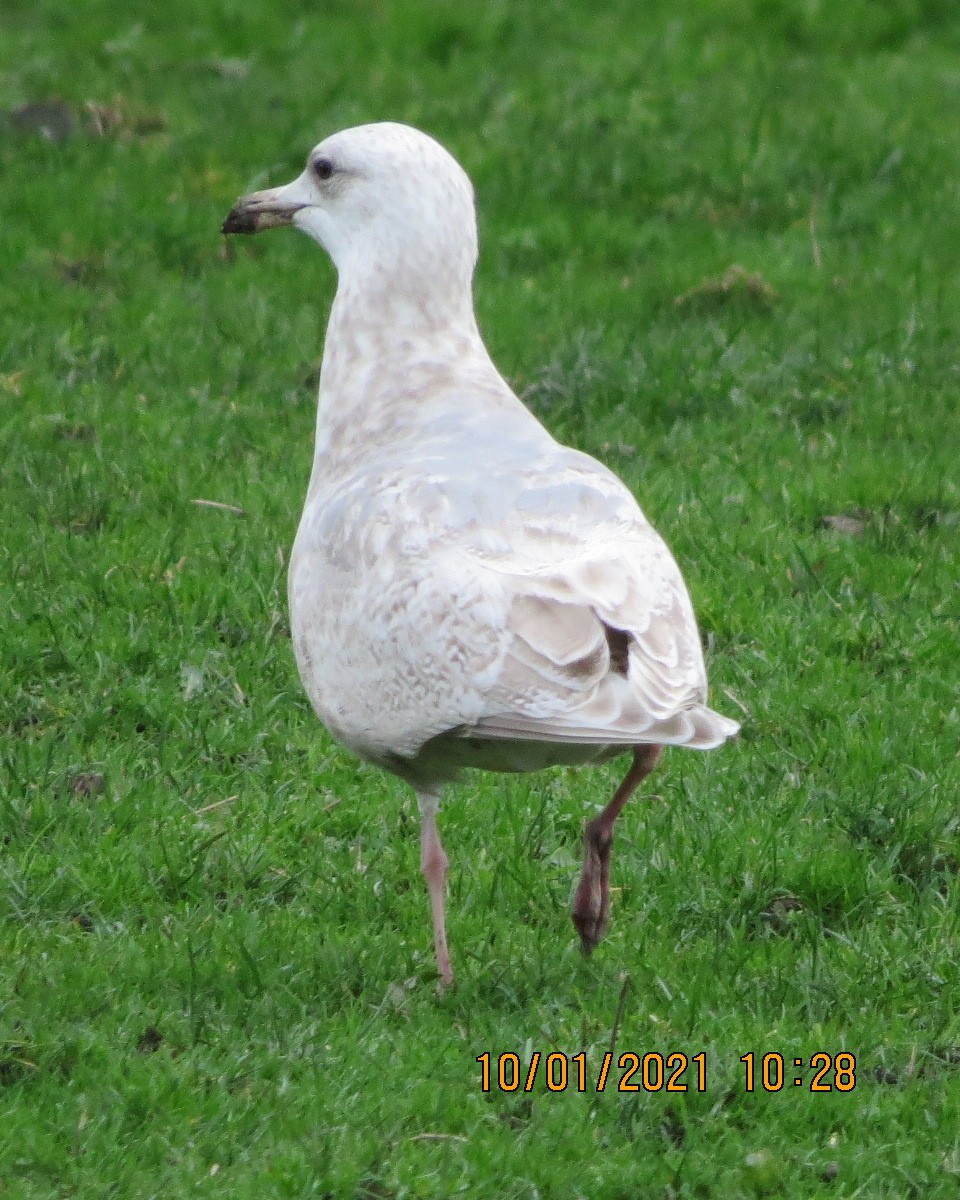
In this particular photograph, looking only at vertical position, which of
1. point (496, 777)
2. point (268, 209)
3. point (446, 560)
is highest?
point (268, 209)

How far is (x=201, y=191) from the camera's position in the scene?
33.1 ft

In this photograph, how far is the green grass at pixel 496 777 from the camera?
14.0ft

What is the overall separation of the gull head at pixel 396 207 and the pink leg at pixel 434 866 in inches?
50.1

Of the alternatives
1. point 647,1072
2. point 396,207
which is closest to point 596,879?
point 647,1072

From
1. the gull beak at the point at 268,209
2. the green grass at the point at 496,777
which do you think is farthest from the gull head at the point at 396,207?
the green grass at the point at 496,777

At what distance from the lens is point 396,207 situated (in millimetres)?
5160

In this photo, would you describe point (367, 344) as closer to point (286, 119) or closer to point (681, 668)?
point (681, 668)

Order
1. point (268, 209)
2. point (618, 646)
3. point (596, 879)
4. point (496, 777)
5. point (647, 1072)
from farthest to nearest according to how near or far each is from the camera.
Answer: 1. point (496, 777)
2. point (268, 209)
3. point (596, 879)
4. point (647, 1072)
5. point (618, 646)

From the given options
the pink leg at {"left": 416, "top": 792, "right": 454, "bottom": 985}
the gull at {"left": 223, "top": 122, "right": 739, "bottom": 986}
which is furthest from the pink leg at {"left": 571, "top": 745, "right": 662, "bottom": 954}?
the pink leg at {"left": 416, "top": 792, "right": 454, "bottom": 985}

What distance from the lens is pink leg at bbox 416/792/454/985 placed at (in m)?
4.79

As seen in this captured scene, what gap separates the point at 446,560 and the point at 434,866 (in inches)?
35.9

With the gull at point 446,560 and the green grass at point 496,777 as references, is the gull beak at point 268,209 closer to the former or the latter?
the gull at point 446,560

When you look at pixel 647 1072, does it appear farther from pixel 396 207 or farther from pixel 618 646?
pixel 396 207

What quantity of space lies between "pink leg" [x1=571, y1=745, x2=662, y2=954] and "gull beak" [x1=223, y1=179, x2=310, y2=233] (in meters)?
1.74
